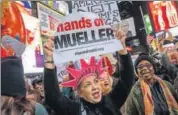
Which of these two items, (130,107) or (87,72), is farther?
(130,107)

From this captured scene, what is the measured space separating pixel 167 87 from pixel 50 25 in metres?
1.16

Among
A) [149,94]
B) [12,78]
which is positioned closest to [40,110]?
[12,78]

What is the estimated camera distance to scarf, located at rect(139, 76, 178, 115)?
332cm

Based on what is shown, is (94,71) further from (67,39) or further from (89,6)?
(89,6)

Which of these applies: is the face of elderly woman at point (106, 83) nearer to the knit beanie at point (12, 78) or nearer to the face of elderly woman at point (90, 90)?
the face of elderly woman at point (90, 90)

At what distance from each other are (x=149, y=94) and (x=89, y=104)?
22.6 inches

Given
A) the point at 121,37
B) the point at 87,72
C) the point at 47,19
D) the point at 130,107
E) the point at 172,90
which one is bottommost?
the point at 130,107

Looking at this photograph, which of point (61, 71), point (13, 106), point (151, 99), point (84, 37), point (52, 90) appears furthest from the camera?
point (151, 99)

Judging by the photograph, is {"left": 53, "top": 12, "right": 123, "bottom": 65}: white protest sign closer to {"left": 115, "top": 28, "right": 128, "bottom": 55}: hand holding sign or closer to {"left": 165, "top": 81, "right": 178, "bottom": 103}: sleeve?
{"left": 115, "top": 28, "right": 128, "bottom": 55}: hand holding sign

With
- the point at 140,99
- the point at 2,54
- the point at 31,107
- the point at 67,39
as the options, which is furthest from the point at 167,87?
the point at 2,54

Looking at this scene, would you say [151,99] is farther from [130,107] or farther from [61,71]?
[61,71]

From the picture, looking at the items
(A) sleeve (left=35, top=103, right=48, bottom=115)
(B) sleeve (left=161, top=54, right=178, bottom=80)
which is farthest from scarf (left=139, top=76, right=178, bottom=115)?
(A) sleeve (left=35, top=103, right=48, bottom=115)

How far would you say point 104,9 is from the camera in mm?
3314

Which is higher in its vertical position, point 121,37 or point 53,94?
point 121,37
